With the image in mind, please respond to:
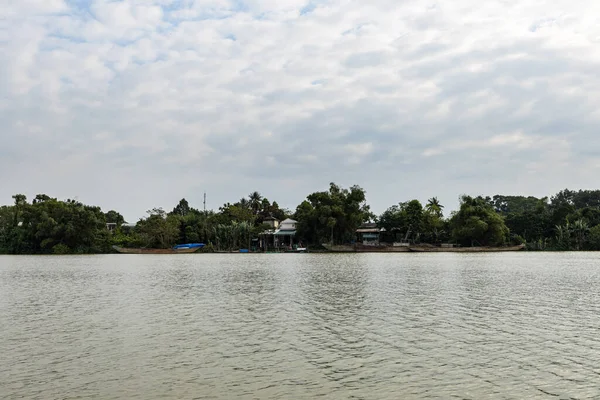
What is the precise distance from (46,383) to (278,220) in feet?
302

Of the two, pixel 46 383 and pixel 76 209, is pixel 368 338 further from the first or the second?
pixel 76 209

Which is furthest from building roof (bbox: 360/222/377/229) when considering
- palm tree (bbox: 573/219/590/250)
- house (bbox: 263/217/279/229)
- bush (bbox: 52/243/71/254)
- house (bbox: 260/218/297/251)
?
bush (bbox: 52/243/71/254)

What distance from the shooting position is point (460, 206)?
73.2 meters

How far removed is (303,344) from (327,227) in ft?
201

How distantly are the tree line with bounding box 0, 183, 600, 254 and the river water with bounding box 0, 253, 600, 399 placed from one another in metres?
51.4

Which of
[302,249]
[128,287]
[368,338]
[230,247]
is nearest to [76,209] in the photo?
[230,247]

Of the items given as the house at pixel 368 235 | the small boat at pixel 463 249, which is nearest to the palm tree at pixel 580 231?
the small boat at pixel 463 249

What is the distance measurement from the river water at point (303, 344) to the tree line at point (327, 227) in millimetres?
51402

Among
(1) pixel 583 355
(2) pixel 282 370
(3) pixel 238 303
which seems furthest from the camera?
(3) pixel 238 303

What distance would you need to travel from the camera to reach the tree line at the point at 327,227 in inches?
2805

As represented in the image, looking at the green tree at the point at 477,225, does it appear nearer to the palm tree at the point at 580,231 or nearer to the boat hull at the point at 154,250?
the palm tree at the point at 580,231

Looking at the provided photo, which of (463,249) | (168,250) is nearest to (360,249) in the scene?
(463,249)

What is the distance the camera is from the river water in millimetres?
8188

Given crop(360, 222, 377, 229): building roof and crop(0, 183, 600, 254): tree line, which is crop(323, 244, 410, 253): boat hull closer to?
crop(0, 183, 600, 254): tree line
